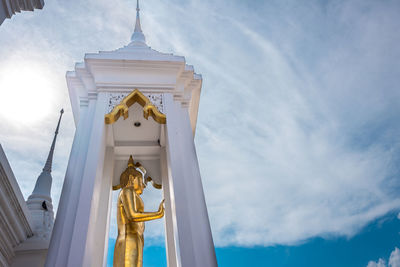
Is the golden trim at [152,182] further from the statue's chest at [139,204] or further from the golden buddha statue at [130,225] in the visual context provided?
the statue's chest at [139,204]

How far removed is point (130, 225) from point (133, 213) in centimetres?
19

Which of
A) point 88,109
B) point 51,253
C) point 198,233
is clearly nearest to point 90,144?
point 88,109

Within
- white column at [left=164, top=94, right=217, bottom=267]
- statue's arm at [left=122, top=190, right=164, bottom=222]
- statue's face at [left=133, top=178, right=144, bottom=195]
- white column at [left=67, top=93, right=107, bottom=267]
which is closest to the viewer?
white column at [left=67, top=93, right=107, bottom=267]

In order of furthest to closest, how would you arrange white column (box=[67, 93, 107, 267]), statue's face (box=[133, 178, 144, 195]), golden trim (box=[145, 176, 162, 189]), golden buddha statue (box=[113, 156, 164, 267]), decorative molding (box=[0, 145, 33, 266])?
golden trim (box=[145, 176, 162, 189]) < statue's face (box=[133, 178, 144, 195]) < golden buddha statue (box=[113, 156, 164, 267]) < decorative molding (box=[0, 145, 33, 266]) < white column (box=[67, 93, 107, 267])

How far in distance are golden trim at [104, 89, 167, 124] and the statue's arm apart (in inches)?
38.1

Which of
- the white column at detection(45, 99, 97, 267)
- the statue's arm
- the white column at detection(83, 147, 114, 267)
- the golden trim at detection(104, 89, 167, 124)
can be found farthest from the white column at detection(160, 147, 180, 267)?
the white column at detection(45, 99, 97, 267)

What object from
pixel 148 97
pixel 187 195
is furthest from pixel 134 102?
pixel 187 195

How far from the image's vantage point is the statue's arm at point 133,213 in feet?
12.7

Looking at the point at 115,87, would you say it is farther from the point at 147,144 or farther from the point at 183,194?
the point at 183,194

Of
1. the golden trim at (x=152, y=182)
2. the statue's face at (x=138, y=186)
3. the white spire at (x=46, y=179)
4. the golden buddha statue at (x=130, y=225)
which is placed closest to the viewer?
the golden buddha statue at (x=130, y=225)

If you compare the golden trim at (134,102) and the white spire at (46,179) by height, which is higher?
the white spire at (46,179)

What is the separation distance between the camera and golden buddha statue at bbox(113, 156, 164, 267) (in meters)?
3.73

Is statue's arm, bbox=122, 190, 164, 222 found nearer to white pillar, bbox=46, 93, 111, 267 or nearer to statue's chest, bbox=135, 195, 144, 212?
statue's chest, bbox=135, 195, 144, 212

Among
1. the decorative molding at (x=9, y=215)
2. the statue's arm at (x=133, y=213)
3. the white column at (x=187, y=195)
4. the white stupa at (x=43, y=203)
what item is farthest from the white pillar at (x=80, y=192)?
the white stupa at (x=43, y=203)
